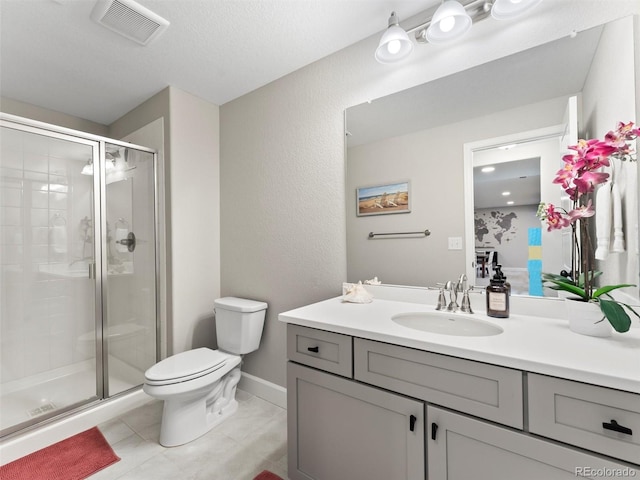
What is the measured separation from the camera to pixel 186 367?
1.74 m

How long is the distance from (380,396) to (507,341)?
47 cm

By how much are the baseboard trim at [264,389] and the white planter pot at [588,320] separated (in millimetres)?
1743

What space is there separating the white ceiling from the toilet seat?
1934 mm

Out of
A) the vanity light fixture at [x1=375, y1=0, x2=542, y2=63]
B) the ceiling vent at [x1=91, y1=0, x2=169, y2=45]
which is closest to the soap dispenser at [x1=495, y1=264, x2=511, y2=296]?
the vanity light fixture at [x1=375, y1=0, x2=542, y2=63]

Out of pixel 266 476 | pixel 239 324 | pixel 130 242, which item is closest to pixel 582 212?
pixel 266 476

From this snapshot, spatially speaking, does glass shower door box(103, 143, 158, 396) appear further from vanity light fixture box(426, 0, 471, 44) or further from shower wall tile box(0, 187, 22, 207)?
vanity light fixture box(426, 0, 471, 44)

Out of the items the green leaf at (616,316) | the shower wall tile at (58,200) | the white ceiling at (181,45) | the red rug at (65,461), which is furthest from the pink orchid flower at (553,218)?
the shower wall tile at (58,200)

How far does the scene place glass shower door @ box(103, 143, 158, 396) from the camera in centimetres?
229

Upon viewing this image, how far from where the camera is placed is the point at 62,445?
5.59 feet

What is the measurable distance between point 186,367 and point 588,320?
191 centimetres

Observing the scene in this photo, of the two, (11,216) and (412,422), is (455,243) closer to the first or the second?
(412,422)

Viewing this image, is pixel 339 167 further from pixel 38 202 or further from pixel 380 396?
pixel 38 202

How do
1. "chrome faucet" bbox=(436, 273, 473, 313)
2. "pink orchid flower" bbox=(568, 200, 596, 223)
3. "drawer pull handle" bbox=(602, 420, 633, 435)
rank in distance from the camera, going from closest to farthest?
"drawer pull handle" bbox=(602, 420, 633, 435)
"pink orchid flower" bbox=(568, 200, 596, 223)
"chrome faucet" bbox=(436, 273, 473, 313)

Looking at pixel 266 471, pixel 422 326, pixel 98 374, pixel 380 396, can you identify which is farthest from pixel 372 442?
pixel 98 374
